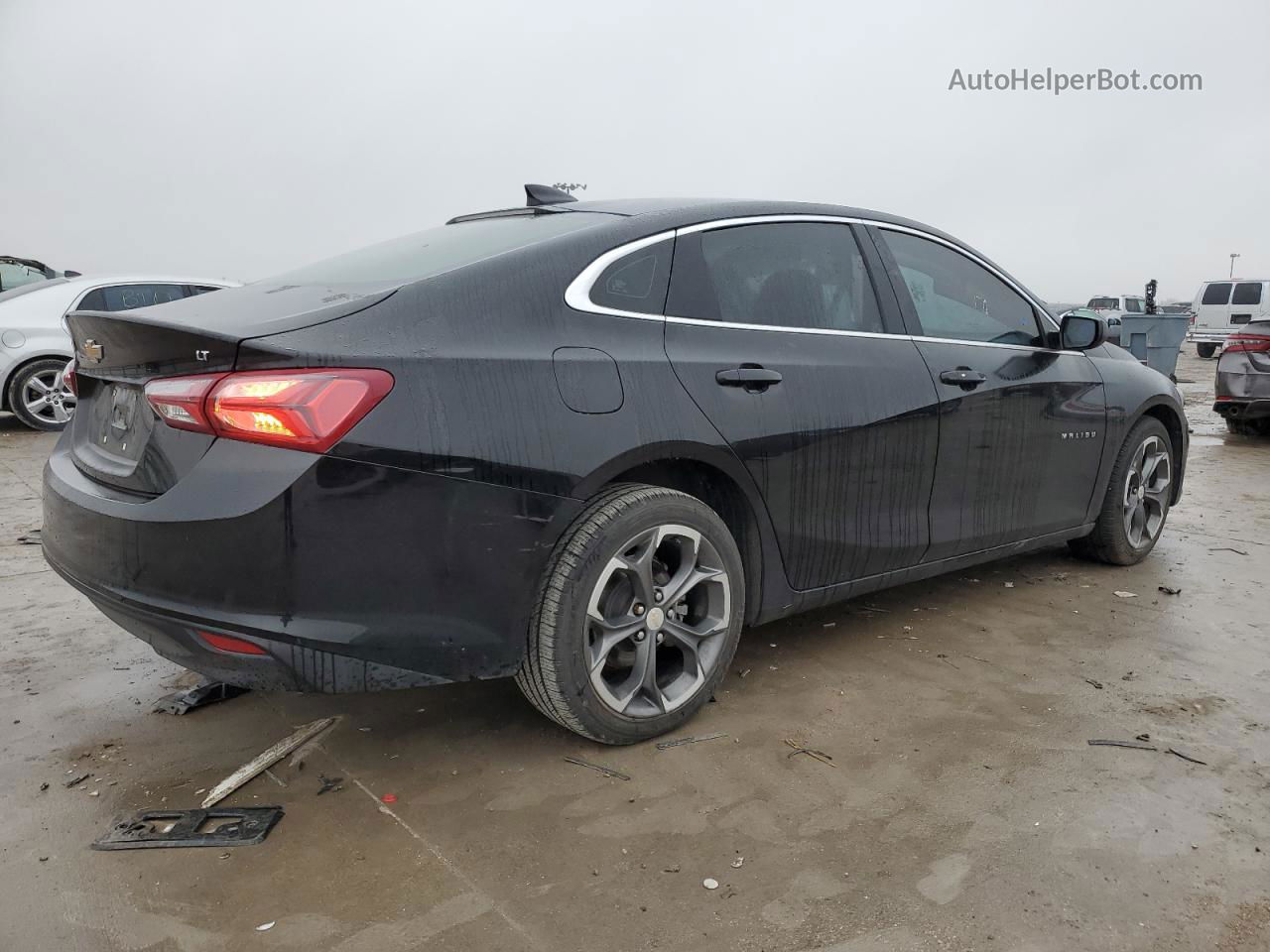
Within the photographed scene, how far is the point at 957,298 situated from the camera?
3670mm

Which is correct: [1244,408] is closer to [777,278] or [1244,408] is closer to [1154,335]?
[777,278]

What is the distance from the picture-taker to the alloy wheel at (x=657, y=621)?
98.8 inches

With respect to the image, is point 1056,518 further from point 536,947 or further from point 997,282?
point 536,947

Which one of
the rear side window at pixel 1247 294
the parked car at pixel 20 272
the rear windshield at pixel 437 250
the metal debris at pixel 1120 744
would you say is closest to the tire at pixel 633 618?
the rear windshield at pixel 437 250

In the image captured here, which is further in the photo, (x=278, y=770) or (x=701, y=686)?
(x=701, y=686)

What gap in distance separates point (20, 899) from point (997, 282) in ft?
12.2

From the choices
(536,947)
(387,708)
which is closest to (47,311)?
(387,708)

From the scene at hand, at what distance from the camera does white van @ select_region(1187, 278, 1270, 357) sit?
2423 centimetres

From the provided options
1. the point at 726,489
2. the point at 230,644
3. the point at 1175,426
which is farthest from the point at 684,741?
the point at 1175,426

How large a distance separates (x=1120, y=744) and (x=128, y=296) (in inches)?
363

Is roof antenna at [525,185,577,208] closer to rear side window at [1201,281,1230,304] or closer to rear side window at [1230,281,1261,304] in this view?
rear side window at [1230,281,1261,304]

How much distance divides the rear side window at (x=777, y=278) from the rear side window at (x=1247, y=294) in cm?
2601

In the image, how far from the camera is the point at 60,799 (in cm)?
239

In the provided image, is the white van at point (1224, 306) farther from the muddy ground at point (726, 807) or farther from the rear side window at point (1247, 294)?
the muddy ground at point (726, 807)
